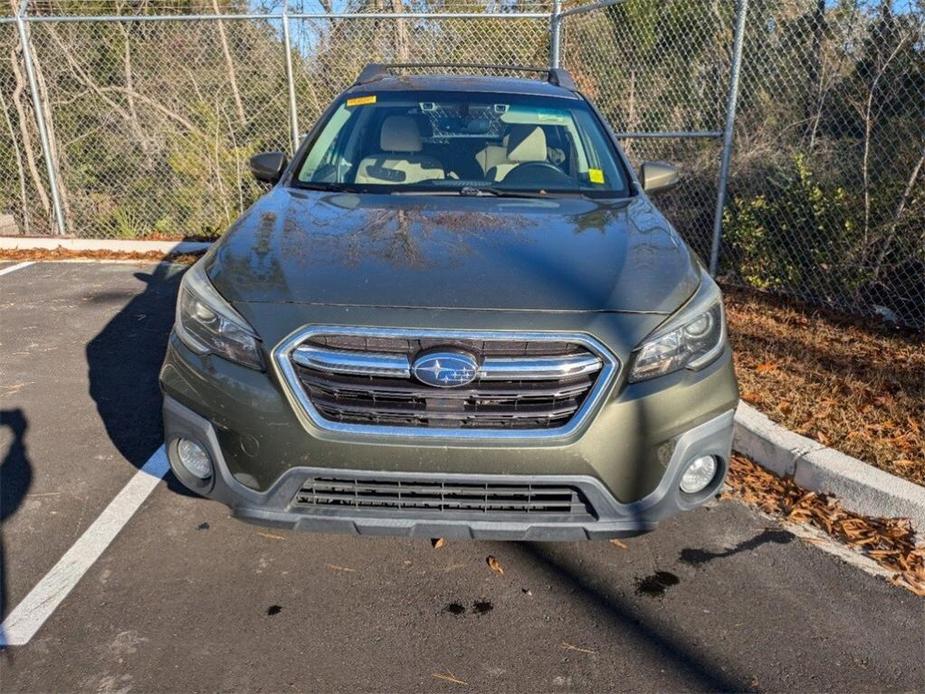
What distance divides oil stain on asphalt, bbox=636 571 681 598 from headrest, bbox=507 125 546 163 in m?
2.18

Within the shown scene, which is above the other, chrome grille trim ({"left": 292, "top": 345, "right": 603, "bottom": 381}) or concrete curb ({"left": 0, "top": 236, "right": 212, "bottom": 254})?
chrome grille trim ({"left": 292, "top": 345, "right": 603, "bottom": 381})

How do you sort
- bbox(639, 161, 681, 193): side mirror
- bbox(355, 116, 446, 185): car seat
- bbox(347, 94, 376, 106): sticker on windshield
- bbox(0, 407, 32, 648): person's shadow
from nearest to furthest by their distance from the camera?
bbox(0, 407, 32, 648): person's shadow
bbox(355, 116, 446, 185): car seat
bbox(639, 161, 681, 193): side mirror
bbox(347, 94, 376, 106): sticker on windshield

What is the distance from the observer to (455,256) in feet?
9.14

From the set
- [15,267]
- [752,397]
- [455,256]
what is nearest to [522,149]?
[455,256]

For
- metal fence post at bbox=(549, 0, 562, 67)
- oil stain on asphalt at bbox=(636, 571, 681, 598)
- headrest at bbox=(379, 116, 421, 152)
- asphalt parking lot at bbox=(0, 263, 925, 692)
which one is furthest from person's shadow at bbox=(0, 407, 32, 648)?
metal fence post at bbox=(549, 0, 562, 67)

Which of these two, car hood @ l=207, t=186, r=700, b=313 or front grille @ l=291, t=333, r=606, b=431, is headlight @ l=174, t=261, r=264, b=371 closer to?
car hood @ l=207, t=186, r=700, b=313

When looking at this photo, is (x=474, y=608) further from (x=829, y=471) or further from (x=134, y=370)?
(x=134, y=370)

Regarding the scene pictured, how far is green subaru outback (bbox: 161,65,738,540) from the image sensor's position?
2416 mm

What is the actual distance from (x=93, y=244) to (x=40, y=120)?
1.44 metres

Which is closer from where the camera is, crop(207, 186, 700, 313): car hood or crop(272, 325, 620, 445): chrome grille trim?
crop(272, 325, 620, 445): chrome grille trim

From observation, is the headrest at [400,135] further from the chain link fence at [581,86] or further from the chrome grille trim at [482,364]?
the chain link fence at [581,86]

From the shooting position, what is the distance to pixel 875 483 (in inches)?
130

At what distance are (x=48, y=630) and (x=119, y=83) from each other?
8673 millimetres

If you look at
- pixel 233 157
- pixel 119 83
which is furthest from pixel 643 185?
pixel 119 83
